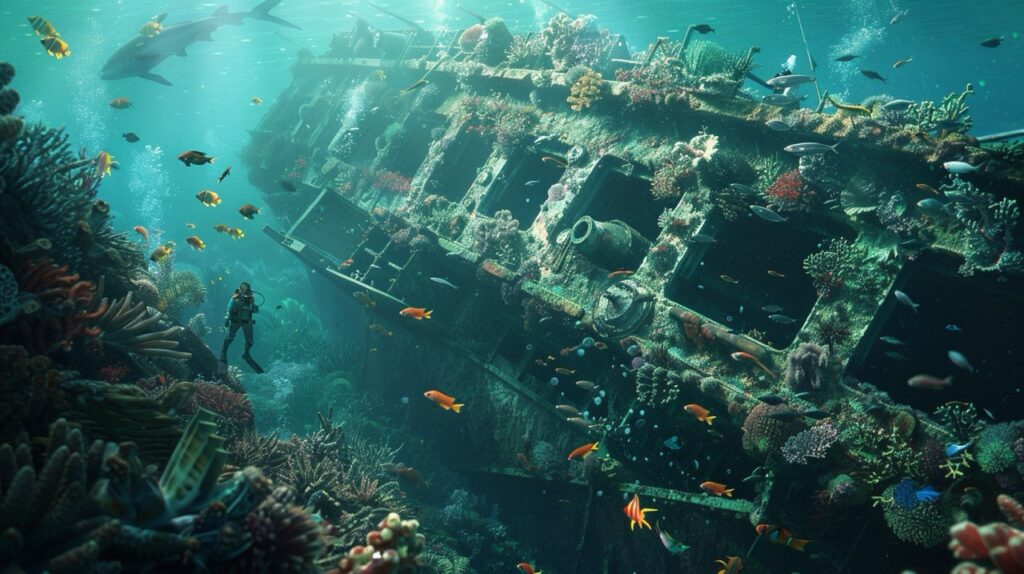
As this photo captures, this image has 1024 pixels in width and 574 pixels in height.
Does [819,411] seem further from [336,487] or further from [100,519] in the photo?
[100,519]

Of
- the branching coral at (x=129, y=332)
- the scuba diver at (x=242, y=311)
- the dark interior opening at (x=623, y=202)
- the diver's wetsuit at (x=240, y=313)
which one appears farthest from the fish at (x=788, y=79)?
the branching coral at (x=129, y=332)

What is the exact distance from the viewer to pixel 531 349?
989 centimetres

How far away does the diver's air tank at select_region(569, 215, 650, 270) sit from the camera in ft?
27.9

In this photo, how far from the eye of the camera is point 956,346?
855 centimetres

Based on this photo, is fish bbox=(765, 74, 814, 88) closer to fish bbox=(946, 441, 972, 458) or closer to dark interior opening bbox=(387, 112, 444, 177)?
fish bbox=(946, 441, 972, 458)

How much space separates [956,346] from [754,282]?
3.51 m

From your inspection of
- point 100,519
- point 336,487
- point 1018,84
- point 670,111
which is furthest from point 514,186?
point 1018,84

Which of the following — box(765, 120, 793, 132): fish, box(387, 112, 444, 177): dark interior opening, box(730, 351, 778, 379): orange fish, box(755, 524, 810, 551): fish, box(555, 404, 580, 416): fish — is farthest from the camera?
box(387, 112, 444, 177): dark interior opening

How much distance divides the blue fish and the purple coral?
947 mm

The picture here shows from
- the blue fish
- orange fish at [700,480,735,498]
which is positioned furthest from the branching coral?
the blue fish

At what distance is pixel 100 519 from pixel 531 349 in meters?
7.72

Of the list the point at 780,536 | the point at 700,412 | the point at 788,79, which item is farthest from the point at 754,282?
the point at 780,536

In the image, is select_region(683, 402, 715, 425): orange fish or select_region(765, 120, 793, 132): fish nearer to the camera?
select_region(683, 402, 715, 425): orange fish

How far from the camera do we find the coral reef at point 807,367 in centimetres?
648
